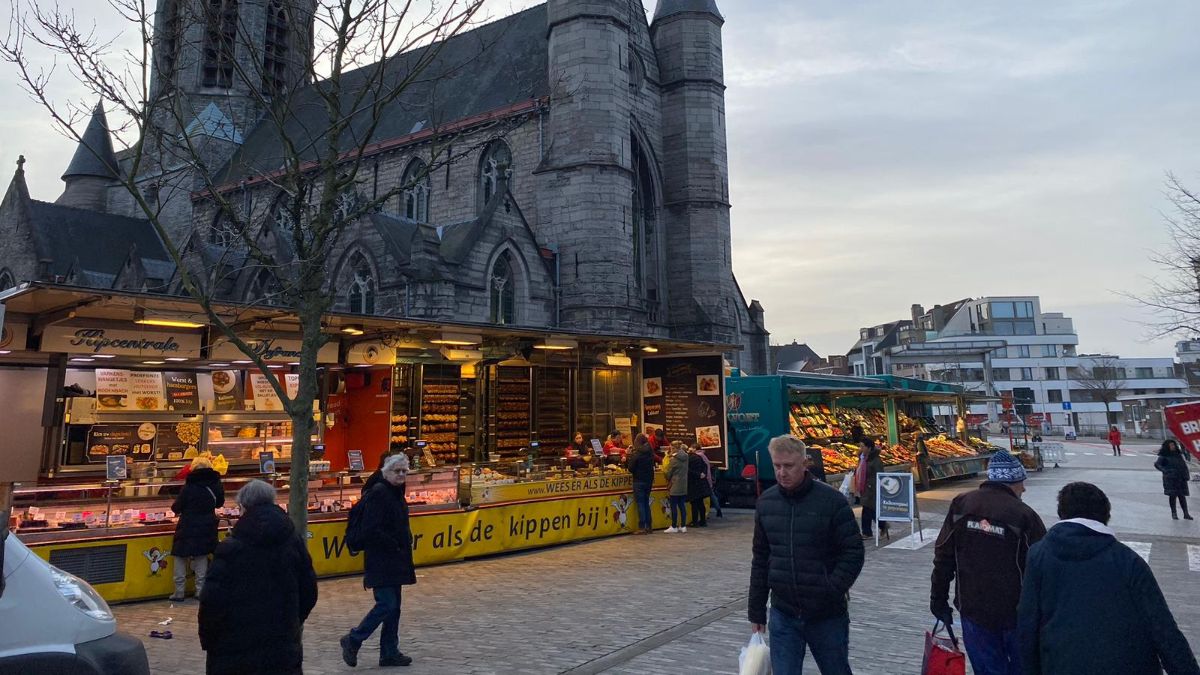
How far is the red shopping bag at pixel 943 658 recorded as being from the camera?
3.48 m

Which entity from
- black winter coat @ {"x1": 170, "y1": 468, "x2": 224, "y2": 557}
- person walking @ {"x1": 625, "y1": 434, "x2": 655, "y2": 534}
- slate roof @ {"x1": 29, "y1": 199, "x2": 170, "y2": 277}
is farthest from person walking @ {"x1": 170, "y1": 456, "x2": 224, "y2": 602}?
slate roof @ {"x1": 29, "y1": 199, "x2": 170, "y2": 277}

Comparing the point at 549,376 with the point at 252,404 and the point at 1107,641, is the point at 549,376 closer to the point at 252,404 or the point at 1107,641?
the point at 252,404

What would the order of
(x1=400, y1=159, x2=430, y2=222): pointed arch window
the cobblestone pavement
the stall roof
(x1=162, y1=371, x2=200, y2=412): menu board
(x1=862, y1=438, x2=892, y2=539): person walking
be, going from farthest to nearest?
(x1=400, y1=159, x2=430, y2=222): pointed arch window → (x1=162, y1=371, x2=200, y2=412): menu board → (x1=862, y1=438, x2=892, y2=539): person walking → the stall roof → the cobblestone pavement

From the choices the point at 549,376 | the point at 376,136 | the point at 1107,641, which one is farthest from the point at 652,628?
the point at 376,136

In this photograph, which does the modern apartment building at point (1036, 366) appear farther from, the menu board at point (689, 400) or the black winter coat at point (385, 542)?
the black winter coat at point (385, 542)

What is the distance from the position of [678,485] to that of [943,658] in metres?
8.54

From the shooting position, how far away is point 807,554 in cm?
353

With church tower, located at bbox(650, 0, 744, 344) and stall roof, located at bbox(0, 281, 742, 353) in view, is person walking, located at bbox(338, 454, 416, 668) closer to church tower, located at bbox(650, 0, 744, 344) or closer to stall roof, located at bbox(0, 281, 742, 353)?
stall roof, located at bbox(0, 281, 742, 353)

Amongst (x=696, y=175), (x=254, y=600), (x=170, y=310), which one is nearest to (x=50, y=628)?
(x=254, y=600)

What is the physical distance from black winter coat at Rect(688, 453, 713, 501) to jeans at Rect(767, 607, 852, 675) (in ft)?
28.7

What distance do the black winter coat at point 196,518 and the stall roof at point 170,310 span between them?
1.93 metres

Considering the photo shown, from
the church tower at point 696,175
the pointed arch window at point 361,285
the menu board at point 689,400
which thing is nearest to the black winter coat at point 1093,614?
the menu board at point 689,400

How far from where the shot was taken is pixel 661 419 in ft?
48.0

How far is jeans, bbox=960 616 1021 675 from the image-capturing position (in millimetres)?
3730
